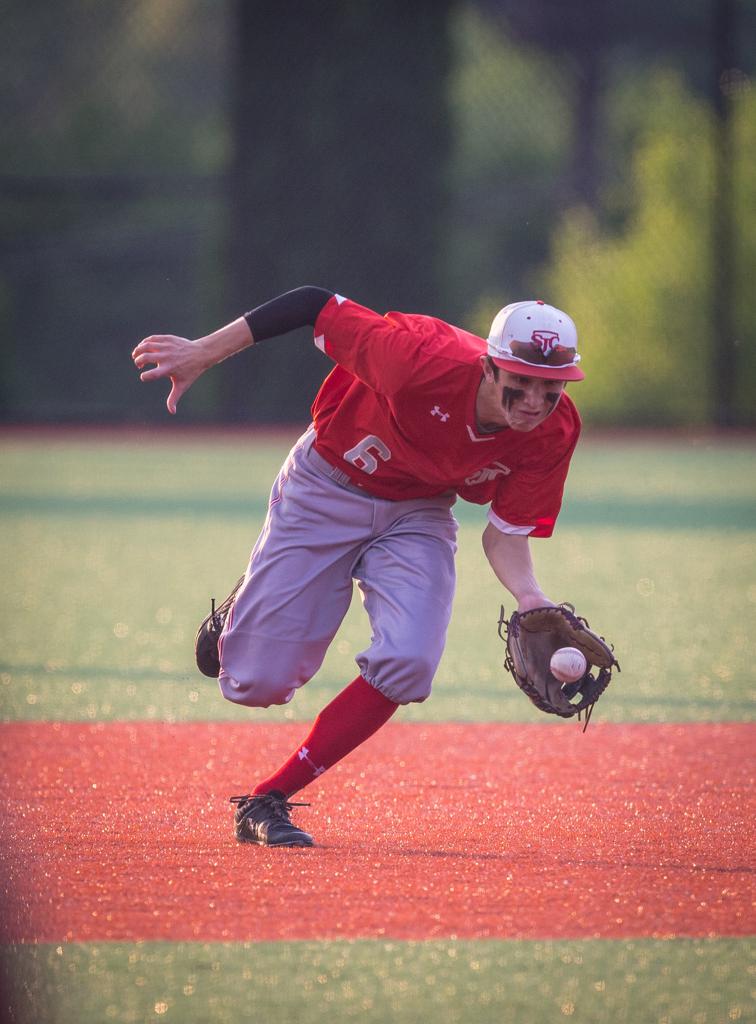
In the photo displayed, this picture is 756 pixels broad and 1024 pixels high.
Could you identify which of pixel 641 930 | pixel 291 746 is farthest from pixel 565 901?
pixel 291 746

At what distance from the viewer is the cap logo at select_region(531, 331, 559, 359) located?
13.4ft

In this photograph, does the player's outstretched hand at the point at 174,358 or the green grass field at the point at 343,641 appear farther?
the player's outstretched hand at the point at 174,358

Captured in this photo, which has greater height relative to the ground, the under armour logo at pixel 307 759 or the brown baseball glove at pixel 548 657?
the brown baseball glove at pixel 548 657

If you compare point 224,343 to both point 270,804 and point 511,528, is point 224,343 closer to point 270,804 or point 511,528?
point 511,528

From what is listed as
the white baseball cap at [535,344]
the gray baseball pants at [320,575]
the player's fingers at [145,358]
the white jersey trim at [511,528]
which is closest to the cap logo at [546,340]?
the white baseball cap at [535,344]

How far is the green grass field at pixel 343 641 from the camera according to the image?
3.13 meters

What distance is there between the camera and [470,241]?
28.9m

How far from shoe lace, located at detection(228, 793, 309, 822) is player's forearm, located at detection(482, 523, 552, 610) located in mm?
836

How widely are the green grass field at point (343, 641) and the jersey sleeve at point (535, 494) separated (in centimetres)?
137

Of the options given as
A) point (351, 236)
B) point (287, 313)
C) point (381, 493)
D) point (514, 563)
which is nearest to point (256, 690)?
point (381, 493)

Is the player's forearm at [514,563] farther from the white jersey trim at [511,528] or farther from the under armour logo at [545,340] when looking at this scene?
the under armour logo at [545,340]

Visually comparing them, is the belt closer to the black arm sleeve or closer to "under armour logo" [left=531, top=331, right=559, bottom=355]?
the black arm sleeve

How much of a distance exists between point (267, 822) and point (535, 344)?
55.6 inches

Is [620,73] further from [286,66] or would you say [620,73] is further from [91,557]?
[91,557]
